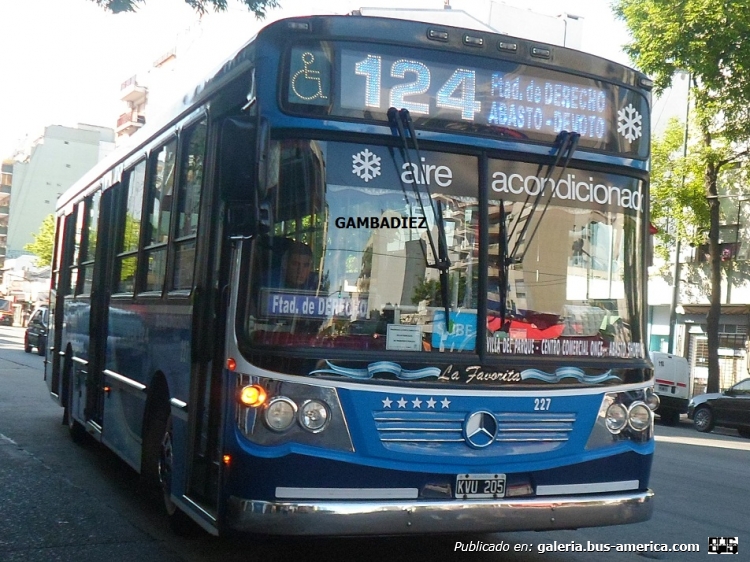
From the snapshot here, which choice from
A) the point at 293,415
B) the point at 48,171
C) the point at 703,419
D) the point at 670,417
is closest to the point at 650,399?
the point at 293,415

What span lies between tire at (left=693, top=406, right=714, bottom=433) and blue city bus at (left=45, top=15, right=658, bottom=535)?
18.6 meters

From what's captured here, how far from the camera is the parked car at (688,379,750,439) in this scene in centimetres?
2284

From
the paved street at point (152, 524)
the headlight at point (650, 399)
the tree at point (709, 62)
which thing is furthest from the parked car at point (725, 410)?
the headlight at point (650, 399)

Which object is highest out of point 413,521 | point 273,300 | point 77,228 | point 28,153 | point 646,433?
point 28,153

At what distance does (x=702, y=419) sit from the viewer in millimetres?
24016

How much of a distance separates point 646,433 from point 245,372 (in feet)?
7.89

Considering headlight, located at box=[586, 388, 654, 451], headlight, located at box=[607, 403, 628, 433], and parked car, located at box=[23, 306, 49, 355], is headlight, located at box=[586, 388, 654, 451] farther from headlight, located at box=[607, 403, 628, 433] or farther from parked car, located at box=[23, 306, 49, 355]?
parked car, located at box=[23, 306, 49, 355]

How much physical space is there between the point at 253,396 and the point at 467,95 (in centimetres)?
207

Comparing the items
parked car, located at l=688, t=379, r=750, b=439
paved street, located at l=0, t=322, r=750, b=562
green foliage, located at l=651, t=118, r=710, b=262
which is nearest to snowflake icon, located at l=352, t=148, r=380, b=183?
paved street, located at l=0, t=322, r=750, b=562

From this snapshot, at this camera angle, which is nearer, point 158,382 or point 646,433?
point 646,433

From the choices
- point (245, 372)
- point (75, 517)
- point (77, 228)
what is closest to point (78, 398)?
point (77, 228)

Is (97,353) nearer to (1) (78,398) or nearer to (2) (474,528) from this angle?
(1) (78,398)

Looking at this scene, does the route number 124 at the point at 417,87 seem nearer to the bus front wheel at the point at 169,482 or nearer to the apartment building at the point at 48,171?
the bus front wheel at the point at 169,482

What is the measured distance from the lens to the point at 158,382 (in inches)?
290
